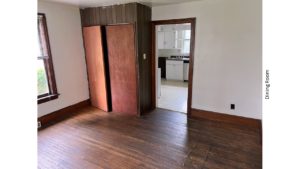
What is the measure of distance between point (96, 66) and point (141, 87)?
1.09 metres

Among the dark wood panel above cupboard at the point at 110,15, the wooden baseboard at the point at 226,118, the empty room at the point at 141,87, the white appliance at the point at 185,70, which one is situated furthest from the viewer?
the white appliance at the point at 185,70

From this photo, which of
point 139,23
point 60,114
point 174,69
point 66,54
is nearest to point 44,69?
point 66,54

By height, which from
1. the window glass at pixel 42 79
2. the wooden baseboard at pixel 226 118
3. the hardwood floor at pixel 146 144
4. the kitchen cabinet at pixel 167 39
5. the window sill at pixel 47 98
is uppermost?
the kitchen cabinet at pixel 167 39

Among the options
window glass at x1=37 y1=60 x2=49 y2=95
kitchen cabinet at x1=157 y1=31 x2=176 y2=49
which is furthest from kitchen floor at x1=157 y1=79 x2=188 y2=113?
window glass at x1=37 y1=60 x2=49 y2=95

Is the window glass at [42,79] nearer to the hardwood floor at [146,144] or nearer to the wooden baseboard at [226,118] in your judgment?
the hardwood floor at [146,144]

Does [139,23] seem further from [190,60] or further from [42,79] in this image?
[42,79]

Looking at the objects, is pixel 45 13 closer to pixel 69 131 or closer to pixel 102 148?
pixel 69 131

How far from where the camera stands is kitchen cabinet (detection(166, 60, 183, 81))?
6855mm

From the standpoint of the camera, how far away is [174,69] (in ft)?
23.0

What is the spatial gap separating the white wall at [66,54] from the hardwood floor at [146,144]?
0.48 metres

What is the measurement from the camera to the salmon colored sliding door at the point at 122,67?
3.56 meters

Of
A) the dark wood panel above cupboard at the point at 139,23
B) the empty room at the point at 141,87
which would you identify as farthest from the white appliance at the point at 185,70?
the dark wood panel above cupboard at the point at 139,23
